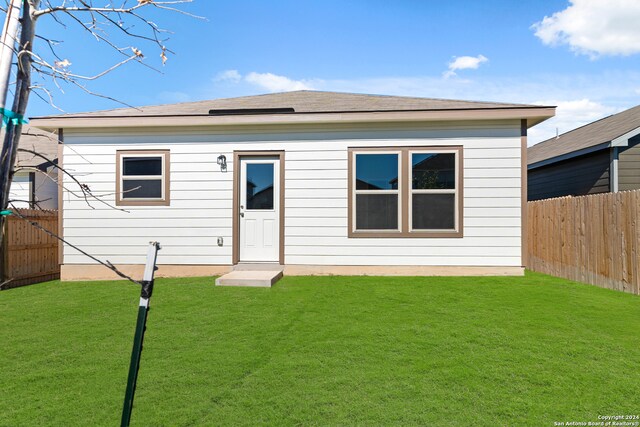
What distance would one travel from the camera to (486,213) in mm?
6699

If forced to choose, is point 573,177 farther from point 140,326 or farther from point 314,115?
point 140,326

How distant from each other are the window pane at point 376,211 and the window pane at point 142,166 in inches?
164

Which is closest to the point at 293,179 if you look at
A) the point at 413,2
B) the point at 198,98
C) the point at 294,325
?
the point at 294,325

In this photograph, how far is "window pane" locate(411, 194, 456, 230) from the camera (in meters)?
6.79

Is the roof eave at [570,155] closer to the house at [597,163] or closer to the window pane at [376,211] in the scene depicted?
the house at [597,163]

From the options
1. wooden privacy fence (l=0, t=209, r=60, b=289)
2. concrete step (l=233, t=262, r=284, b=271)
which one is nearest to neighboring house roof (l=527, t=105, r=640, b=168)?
concrete step (l=233, t=262, r=284, b=271)

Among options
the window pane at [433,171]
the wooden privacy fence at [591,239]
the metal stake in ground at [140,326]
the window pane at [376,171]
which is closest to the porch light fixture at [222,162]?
the window pane at [376,171]

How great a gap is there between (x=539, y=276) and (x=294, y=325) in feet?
18.5

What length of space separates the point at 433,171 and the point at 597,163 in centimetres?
541

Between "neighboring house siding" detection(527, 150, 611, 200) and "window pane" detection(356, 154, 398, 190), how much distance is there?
588 centimetres

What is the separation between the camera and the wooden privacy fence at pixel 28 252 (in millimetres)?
6582

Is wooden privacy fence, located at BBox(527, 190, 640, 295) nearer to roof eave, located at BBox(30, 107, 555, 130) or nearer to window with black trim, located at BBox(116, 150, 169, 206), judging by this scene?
roof eave, located at BBox(30, 107, 555, 130)

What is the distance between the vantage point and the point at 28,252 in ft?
22.8

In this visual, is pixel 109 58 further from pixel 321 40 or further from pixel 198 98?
pixel 198 98
